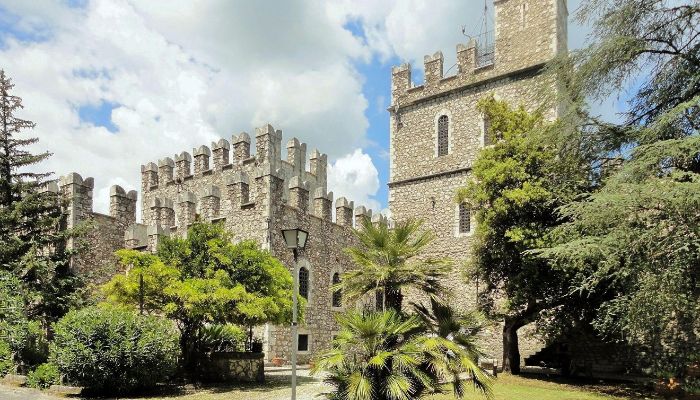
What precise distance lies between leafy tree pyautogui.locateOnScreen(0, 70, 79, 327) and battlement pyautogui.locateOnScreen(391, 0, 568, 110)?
15067 mm

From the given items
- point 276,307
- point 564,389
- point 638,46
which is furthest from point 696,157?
point 276,307

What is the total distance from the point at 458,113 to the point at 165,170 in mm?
14659

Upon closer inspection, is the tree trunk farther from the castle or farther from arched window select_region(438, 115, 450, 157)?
arched window select_region(438, 115, 450, 157)

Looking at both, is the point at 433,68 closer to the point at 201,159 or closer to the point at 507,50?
the point at 507,50

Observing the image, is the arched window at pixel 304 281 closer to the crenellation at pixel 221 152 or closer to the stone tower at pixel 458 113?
the stone tower at pixel 458 113

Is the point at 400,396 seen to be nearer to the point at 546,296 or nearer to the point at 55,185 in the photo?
the point at 546,296

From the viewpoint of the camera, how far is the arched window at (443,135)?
23.9 meters

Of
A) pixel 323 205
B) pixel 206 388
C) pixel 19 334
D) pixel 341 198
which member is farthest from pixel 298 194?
pixel 19 334

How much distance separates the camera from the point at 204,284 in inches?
544

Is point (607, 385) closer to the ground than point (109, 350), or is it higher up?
closer to the ground

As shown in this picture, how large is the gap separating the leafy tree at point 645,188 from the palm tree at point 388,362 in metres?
4.03

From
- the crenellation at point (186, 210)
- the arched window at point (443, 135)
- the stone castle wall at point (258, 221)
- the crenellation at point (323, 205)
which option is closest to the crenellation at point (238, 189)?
the stone castle wall at point (258, 221)

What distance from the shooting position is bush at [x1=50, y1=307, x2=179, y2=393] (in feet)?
39.1

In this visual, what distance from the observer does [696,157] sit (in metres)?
12.5
